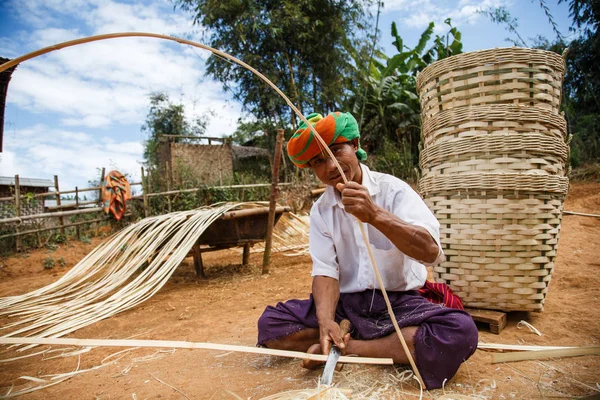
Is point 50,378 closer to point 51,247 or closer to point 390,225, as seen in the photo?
point 390,225

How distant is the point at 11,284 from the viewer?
437cm

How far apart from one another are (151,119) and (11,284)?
8635 mm

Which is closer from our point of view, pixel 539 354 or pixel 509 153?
pixel 539 354

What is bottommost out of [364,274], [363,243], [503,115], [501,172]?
[364,274]

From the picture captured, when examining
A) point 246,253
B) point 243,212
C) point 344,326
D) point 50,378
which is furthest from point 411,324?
point 246,253

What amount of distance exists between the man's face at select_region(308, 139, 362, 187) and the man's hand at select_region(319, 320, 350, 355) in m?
0.54

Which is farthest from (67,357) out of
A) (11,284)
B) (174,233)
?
(11,284)

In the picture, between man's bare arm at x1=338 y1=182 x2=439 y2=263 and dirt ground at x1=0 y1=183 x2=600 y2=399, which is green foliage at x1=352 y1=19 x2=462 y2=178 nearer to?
dirt ground at x1=0 y1=183 x2=600 y2=399

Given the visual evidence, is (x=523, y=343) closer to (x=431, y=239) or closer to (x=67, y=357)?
(x=431, y=239)

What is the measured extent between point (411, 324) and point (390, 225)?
43cm

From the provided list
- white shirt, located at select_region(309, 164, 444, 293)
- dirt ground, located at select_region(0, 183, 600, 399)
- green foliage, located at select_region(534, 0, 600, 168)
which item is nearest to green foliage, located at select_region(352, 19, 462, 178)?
green foliage, located at select_region(534, 0, 600, 168)

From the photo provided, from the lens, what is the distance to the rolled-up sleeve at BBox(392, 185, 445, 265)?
1.29 meters

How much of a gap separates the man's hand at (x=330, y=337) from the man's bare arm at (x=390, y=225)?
0.40m

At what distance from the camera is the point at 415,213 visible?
1352 mm
